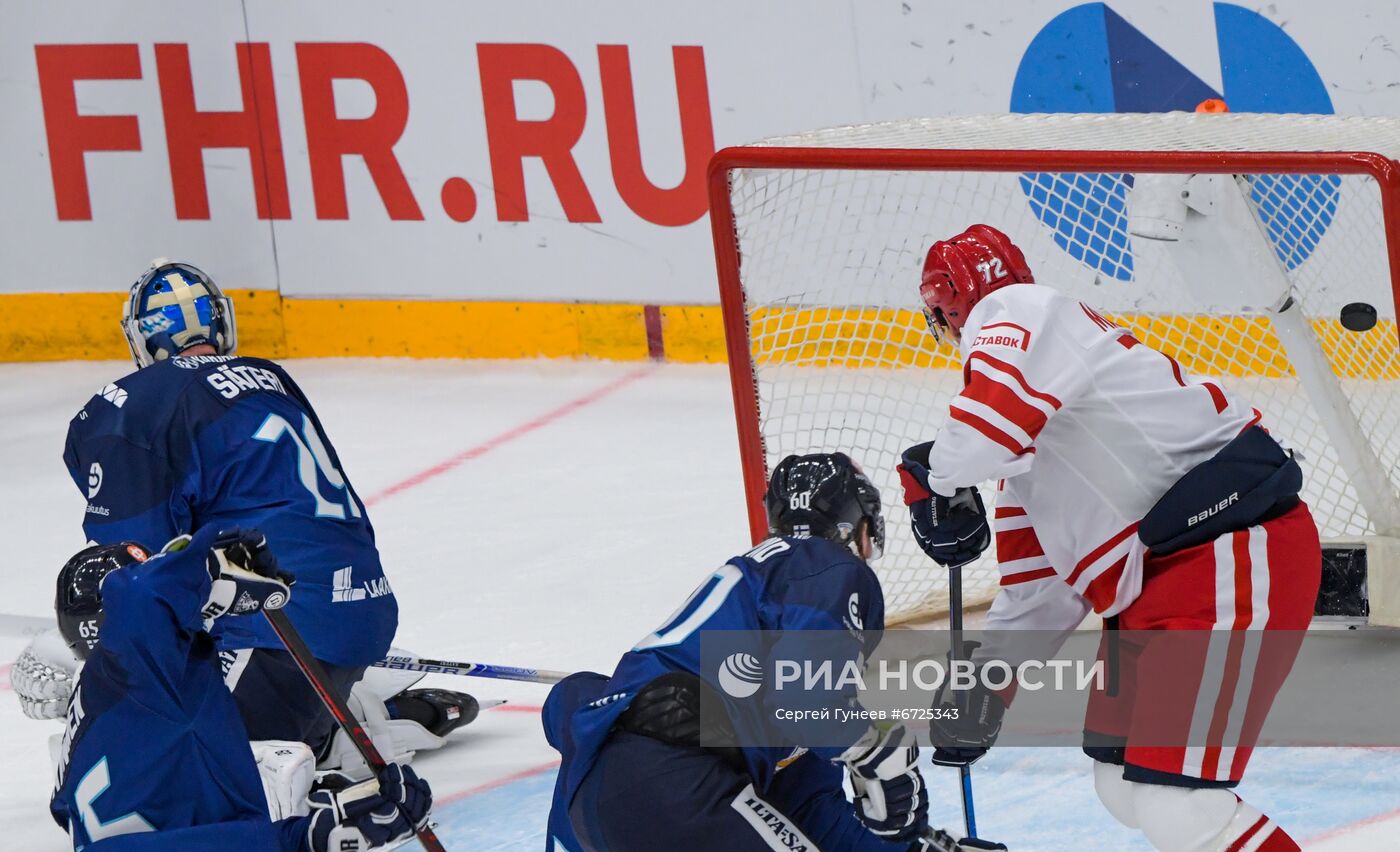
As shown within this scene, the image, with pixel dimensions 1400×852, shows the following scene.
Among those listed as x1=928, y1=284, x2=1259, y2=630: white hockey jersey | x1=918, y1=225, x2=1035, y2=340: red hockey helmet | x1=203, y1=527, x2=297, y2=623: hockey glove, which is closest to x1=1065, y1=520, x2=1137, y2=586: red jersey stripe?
x1=928, y1=284, x2=1259, y2=630: white hockey jersey

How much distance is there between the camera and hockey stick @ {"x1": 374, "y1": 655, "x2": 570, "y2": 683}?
369 centimetres

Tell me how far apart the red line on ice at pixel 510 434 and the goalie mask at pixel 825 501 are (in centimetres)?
310

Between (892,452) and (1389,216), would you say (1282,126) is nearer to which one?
(1389,216)

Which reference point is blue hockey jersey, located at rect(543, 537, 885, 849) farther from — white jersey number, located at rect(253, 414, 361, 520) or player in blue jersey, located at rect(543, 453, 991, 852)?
white jersey number, located at rect(253, 414, 361, 520)

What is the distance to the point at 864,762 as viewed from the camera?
2.55 metres

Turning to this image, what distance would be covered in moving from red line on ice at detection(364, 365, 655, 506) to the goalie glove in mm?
1953

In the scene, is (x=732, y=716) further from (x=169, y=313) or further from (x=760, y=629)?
(x=169, y=313)

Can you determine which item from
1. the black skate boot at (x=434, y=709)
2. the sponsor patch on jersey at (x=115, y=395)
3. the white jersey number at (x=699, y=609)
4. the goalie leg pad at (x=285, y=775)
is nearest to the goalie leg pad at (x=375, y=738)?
the black skate boot at (x=434, y=709)

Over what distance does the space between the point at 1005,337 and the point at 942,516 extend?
35 centimetres

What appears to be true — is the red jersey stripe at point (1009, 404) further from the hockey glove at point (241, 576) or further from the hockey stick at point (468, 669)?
the hockey stick at point (468, 669)

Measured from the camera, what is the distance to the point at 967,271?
2760 mm

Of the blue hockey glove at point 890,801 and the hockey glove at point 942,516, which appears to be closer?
the blue hockey glove at point 890,801

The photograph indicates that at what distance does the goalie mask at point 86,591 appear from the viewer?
9.07 feet

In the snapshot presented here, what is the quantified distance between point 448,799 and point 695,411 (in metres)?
2.68
